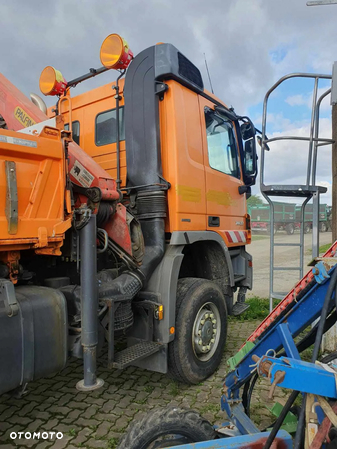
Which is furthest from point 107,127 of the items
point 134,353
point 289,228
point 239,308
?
point 289,228

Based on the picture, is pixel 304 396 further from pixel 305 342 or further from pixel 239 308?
pixel 239 308

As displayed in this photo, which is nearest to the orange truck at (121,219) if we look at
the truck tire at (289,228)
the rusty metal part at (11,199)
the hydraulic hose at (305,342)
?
the rusty metal part at (11,199)

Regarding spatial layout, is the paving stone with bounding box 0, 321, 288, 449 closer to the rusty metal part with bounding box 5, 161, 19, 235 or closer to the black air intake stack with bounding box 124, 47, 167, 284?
the black air intake stack with bounding box 124, 47, 167, 284

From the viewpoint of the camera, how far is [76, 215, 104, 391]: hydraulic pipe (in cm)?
228

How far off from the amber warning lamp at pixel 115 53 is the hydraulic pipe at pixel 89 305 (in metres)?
1.74

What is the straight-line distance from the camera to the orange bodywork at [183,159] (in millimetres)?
3154

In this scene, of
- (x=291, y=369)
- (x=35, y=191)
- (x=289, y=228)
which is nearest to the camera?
(x=291, y=369)

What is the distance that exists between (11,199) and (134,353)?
5.15 feet

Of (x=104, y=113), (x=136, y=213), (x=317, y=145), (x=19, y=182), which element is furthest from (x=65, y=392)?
(x=317, y=145)

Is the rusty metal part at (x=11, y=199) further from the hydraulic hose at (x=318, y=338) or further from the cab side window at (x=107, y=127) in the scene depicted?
the hydraulic hose at (x=318, y=338)

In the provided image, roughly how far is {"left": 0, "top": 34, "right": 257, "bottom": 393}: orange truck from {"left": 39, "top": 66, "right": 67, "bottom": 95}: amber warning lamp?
0.02m

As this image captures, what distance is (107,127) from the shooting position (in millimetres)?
3613

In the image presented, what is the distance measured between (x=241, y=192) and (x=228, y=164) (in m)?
0.41

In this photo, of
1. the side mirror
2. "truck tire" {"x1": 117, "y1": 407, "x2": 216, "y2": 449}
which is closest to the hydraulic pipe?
"truck tire" {"x1": 117, "y1": 407, "x2": 216, "y2": 449}
